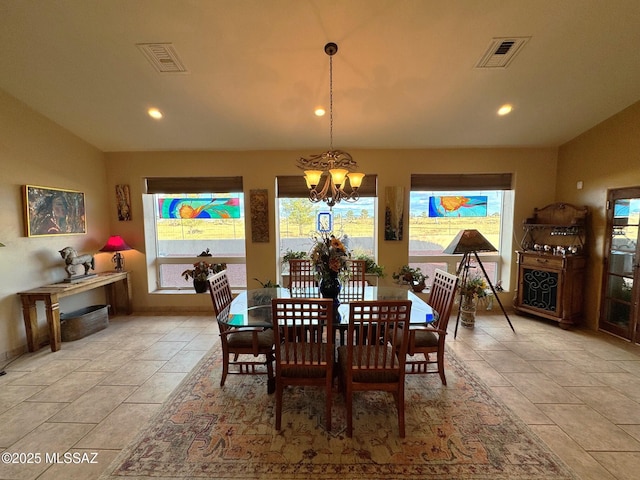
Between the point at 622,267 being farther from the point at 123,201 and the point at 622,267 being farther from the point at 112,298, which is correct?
the point at 112,298

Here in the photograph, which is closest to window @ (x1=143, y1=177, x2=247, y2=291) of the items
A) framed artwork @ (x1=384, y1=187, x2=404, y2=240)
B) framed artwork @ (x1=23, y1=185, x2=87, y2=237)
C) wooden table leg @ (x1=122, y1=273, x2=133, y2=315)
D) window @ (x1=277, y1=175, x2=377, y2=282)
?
wooden table leg @ (x1=122, y1=273, x2=133, y2=315)

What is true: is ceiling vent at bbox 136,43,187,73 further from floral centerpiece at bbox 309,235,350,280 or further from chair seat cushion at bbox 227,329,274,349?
chair seat cushion at bbox 227,329,274,349

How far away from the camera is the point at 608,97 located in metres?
3.01

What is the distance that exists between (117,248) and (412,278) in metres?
4.42

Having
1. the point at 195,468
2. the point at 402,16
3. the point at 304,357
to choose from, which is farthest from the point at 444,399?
the point at 402,16

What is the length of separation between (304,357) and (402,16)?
269 centimetres

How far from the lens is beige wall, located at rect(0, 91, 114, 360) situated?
9.63ft

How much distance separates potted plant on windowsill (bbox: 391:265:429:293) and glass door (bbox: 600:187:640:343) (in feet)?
7.21

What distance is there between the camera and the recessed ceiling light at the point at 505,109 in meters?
3.16

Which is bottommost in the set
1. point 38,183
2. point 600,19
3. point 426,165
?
point 38,183

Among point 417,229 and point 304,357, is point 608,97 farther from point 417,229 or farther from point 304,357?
point 304,357

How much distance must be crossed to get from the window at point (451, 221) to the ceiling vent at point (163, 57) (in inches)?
135

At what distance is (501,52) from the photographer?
7.91 feet

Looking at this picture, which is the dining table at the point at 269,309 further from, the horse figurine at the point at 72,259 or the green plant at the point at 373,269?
the horse figurine at the point at 72,259
